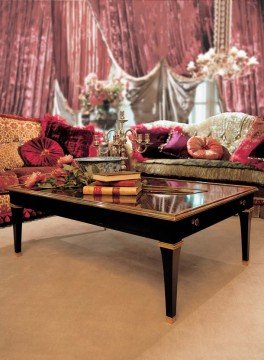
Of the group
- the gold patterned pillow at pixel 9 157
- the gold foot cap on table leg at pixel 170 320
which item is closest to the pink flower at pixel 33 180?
the gold foot cap on table leg at pixel 170 320

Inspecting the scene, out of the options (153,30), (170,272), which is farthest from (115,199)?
(153,30)

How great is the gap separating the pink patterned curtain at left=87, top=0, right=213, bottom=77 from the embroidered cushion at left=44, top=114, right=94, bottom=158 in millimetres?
2179

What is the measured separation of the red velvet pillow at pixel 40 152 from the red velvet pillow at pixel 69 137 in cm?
10

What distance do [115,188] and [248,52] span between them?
370cm

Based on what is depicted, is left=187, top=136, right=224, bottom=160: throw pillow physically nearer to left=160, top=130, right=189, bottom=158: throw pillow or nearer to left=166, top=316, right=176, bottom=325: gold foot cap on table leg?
left=160, top=130, right=189, bottom=158: throw pillow

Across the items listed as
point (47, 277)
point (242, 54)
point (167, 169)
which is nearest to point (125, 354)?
point (47, 277)

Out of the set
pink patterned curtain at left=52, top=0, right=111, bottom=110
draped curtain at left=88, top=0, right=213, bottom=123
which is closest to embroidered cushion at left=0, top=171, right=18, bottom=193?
A: draped curtain at left=88, top=0, right=213, bottom=123

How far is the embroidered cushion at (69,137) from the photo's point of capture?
3.73 meters

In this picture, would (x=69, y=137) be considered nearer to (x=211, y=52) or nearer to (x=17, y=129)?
(x=17, y=129)

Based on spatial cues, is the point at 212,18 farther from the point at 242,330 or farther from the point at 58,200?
the point at 242,330

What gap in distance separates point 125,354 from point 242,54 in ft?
13.5

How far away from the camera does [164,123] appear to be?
4516 mm

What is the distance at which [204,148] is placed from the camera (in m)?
3.93

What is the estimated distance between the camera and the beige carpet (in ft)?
4.23
